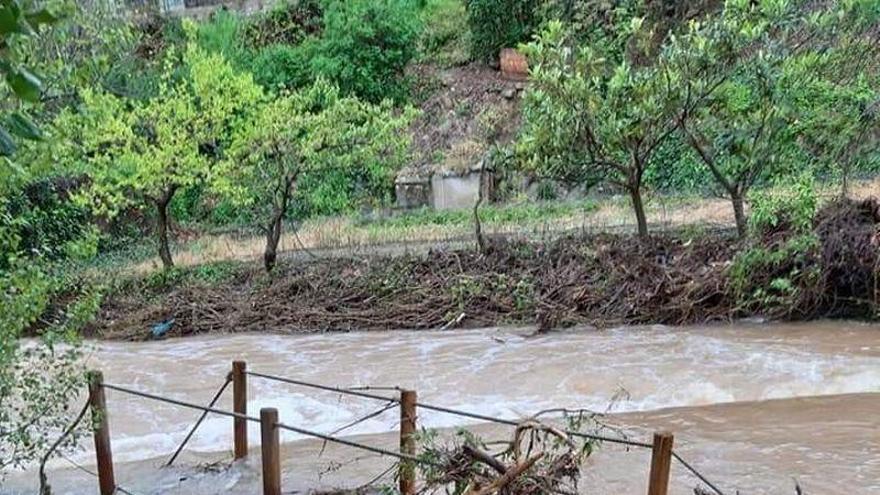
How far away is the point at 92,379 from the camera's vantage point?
16.5 feet

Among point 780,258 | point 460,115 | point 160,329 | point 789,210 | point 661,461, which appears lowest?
point 160,329

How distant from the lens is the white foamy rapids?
26.9 ft

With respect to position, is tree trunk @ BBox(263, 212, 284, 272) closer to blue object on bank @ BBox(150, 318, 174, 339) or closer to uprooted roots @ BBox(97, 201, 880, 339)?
uprooted roots @ BBox(97, 201, 880, 339)

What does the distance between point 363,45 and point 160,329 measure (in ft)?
39.2

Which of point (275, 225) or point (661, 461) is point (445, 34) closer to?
point (275, 225)

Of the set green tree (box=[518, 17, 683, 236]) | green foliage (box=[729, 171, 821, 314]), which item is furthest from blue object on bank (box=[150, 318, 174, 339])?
green foliage (box=[729, 171, 821, 314])

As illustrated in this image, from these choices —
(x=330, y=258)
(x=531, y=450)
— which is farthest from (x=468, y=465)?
(x=330, y=258)

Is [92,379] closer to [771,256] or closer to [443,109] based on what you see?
[771,256]

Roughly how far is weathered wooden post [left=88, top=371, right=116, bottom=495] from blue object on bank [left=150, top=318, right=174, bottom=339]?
6.97 metres

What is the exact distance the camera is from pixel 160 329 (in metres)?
12.5

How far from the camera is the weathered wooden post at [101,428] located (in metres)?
5.05

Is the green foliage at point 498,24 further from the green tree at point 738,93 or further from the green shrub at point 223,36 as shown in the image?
the green tree at point 738,93

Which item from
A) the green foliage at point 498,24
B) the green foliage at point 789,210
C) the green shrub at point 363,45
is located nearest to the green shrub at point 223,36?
the green shrub at point 363,45

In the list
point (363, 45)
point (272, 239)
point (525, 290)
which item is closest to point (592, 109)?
point (525, 290)
